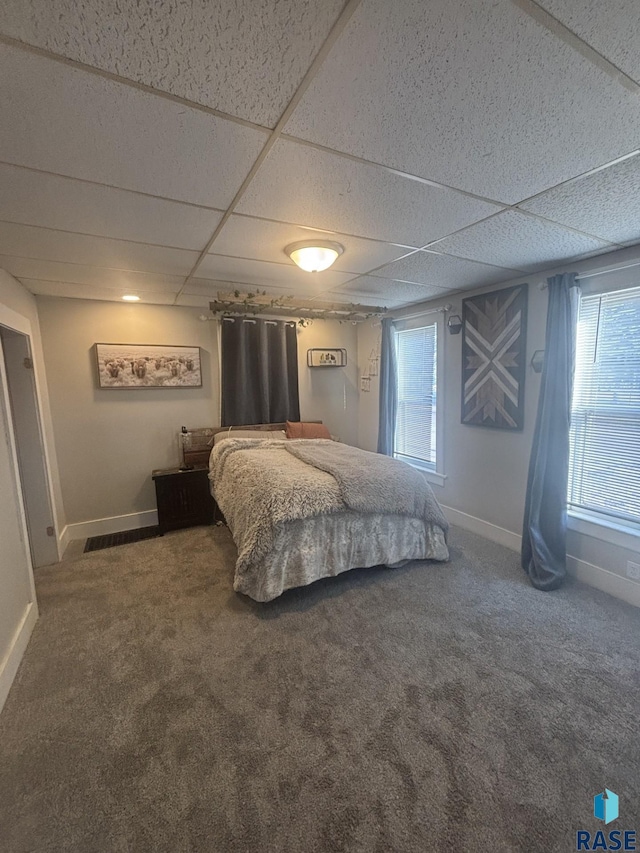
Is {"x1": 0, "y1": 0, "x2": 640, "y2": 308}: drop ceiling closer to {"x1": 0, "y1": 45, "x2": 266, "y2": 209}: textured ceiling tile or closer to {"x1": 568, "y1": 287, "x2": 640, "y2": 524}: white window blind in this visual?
{"x1": 0, "y1": 45, "x2": 266, "y2": 209}: textured ceiling tile

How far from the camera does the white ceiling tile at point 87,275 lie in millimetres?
2384

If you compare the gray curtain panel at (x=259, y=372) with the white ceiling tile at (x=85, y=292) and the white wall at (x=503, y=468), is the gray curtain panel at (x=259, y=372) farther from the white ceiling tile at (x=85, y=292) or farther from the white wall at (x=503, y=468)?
the white wall at (x=503, y=468)

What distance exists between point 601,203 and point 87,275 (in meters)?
3.25

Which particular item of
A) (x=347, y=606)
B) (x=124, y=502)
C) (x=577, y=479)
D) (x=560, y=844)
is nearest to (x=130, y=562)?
(x=124, y=502)

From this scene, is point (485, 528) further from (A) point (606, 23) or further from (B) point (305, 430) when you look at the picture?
(A) point (606, 23)

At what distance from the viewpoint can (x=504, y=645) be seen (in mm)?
1994

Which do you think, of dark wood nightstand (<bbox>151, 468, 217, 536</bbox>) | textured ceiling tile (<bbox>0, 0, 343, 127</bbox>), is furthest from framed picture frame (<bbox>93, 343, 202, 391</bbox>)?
textured ceiling tile (<bbox>0, 0, 343, 127</bbox>)

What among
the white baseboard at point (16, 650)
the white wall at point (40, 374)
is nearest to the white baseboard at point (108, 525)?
the white wall at point (40, 374)

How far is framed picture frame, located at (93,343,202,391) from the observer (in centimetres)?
351

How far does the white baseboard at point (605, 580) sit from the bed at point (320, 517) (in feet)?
3.09

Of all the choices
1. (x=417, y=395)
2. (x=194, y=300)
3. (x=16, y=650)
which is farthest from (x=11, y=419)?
(x=417, y=395)

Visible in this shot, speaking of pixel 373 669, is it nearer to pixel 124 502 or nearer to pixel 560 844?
pixel 560 844

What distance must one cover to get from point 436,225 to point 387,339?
2.41 meters

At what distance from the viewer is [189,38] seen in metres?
0.83
